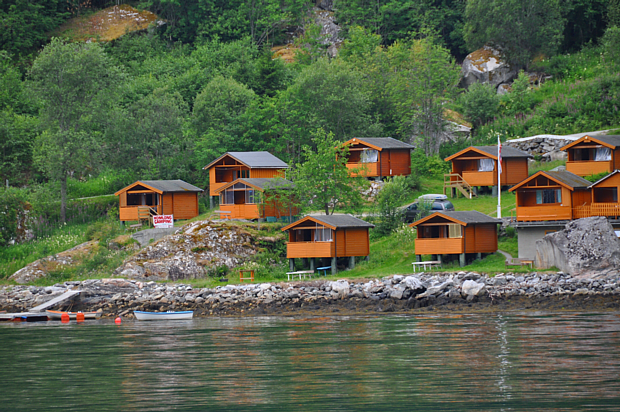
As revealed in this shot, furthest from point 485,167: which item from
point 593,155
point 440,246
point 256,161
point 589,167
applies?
point 256,161

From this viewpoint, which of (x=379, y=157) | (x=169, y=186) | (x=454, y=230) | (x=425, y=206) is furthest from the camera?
(x=379, y=157)

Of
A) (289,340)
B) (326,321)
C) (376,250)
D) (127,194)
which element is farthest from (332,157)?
(289,340)

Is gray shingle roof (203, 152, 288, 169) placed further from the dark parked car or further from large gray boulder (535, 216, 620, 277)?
large gray boulder (535, 216, 620, 277)

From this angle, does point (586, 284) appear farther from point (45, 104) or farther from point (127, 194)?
point (45, 104)

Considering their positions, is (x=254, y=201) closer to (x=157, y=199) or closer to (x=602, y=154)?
(x=157, y=199)

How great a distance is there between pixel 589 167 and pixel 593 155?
1465mm

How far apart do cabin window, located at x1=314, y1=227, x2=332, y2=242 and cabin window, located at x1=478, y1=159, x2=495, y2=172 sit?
17661 millimetres

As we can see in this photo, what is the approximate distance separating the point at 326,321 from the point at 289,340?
7829 mm

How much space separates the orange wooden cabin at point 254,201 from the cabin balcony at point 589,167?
868 inches

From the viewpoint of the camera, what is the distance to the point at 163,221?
200 feet

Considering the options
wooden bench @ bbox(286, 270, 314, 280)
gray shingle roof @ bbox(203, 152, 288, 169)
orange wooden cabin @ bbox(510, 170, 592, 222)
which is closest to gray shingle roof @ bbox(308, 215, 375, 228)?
wooden bench @ bbox(286, 270, 314, 280)

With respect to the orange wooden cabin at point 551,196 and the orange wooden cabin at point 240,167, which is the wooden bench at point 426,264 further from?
the orange wooden cabin at point 240,167

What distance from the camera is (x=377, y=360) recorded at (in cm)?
2744

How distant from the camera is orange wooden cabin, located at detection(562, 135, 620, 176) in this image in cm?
5975
